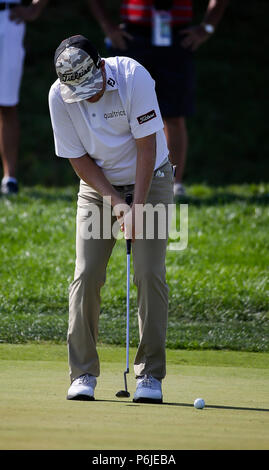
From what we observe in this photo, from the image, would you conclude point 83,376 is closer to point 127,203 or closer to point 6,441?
point 127,203

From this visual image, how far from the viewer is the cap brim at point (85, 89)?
4.98 m

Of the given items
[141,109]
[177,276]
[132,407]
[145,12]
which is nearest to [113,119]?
[141,109]

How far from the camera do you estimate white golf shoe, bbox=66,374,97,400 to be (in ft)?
16.3

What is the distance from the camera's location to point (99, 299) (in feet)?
17.3

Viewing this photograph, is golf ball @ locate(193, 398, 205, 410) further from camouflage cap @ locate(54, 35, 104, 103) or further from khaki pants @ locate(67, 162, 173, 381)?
camouflage cap @ locate(54, 35, 104, 103)

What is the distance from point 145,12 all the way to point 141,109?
5.57 meters

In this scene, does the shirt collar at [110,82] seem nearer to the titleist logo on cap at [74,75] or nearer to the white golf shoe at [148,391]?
the titleist logo on cap at [74,75]

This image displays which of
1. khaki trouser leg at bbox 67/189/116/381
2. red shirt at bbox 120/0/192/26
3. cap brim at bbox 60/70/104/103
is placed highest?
red shirt at bbox 120/0/192/26

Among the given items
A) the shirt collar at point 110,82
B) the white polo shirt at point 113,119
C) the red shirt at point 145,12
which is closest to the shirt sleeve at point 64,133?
the white polo shirt at point 113,119

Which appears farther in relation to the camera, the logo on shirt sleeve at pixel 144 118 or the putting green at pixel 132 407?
the logo on shirt sleeve at pixel 144 118

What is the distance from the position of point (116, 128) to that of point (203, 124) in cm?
1060

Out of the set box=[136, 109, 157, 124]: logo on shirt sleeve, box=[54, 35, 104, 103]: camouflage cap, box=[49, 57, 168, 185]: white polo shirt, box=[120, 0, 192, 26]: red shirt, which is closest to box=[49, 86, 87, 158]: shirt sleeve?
box=[49, 57, 168, 185]: white polo shirt

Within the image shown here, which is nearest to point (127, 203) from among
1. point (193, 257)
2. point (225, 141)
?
point (193, 257)
